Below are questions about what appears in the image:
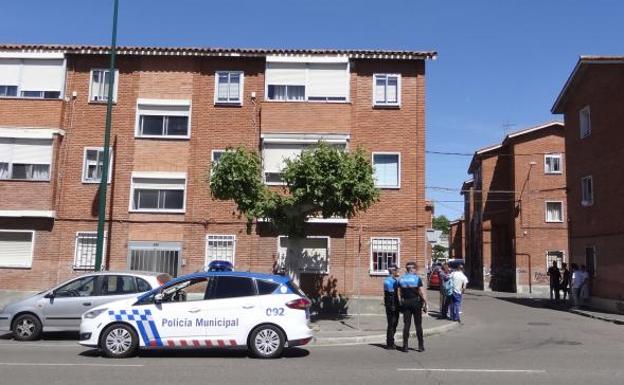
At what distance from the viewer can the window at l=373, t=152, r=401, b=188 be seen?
20.1 meters

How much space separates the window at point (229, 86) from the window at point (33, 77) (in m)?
5.37

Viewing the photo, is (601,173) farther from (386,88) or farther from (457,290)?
(457,290)

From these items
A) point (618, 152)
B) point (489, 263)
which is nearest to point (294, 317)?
point (618, 152)

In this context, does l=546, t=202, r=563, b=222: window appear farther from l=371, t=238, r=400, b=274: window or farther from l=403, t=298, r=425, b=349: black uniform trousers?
l=403, t=298, r=425, b=349: black uniform trousers

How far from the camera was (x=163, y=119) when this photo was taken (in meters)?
20.8

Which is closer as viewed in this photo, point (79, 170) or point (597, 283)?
point (79, 170)

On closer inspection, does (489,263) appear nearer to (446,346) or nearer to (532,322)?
(532,322)

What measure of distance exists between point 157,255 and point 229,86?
6.34 m

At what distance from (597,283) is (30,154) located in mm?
21461

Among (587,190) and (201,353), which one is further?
(587,190)

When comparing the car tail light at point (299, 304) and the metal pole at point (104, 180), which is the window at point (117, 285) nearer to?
the metal pole at point (104, 180)

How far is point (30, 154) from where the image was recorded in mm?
20344

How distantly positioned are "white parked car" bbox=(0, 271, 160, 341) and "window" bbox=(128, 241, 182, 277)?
270 inches

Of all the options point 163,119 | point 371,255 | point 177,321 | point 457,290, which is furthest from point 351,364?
point 163,119
